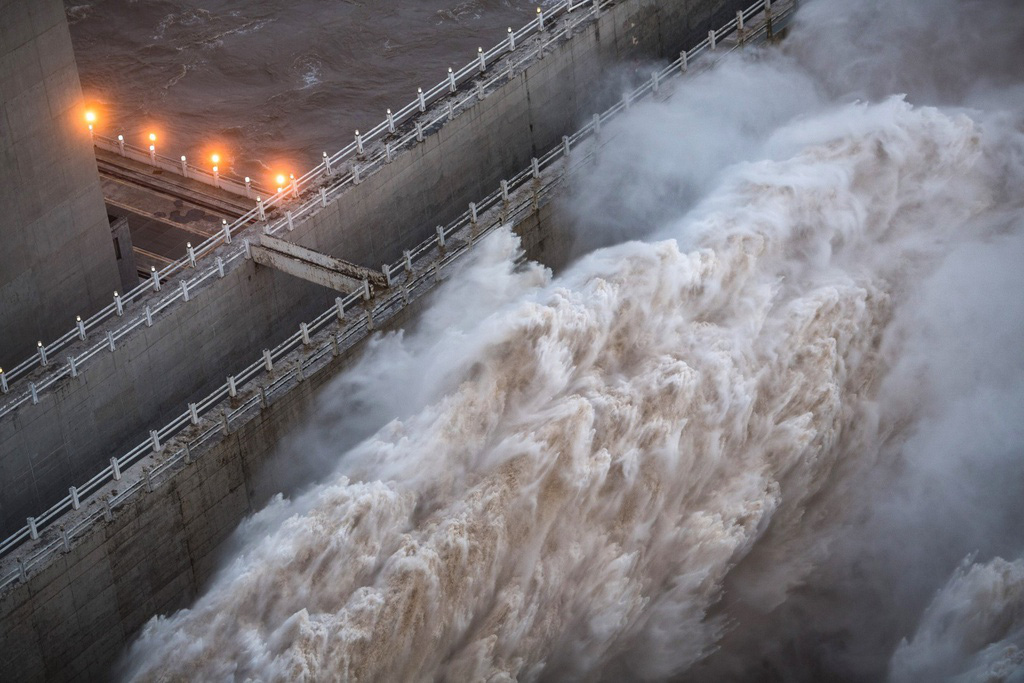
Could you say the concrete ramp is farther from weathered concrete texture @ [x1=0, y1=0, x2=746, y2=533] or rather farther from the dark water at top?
the dark water at top

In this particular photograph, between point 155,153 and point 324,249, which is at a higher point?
point 155,153

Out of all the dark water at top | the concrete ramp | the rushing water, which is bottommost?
the rushing water

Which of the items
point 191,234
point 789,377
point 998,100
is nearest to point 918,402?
point 789,377

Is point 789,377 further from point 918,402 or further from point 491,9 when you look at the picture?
point 491,9

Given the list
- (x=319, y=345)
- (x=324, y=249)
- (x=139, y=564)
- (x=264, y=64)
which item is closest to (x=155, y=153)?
(x=324, y=249)

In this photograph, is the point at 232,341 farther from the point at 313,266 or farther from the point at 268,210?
the point at 268,210

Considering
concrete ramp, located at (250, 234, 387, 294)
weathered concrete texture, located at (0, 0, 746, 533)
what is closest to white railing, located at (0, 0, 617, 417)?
weathered concrete texture, located at (0, 0, 746, 533)
